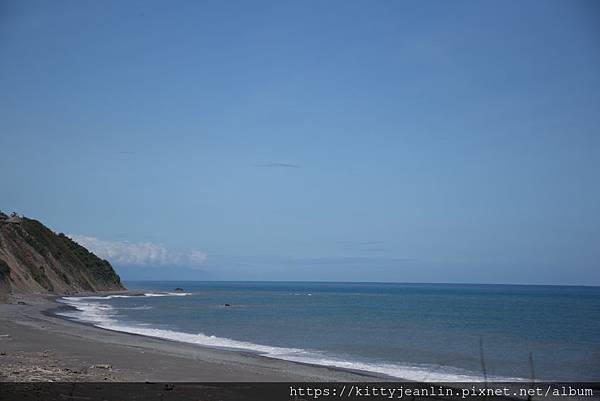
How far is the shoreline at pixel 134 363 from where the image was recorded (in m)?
14.2

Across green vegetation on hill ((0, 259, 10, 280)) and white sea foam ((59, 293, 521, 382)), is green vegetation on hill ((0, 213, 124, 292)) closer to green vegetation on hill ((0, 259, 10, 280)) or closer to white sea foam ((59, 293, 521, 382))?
green vegetation on hill ((0, 259, 10, 280))

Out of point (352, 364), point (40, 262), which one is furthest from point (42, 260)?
point (352, 364)

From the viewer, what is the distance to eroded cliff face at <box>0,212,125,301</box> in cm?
6500

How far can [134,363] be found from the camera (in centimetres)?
1734

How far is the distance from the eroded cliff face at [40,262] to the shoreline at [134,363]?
33.6 meters

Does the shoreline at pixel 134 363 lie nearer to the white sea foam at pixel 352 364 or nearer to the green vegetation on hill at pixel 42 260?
the white sea foam at pixel 352 364

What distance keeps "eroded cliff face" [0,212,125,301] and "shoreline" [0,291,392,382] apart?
110 ft

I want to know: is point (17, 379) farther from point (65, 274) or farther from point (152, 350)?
point (65, 274)

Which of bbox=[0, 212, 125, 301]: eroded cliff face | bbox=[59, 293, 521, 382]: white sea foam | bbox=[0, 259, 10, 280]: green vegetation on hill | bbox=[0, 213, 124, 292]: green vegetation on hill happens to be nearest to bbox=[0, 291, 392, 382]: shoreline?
bbox=[59, 293, 521, 382]: white sea foam

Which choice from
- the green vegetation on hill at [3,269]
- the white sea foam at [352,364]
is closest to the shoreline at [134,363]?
the white sea foam at [352,364]

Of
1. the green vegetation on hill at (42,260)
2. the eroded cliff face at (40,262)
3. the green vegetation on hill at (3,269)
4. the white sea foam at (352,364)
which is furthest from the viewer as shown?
the green vegetation on hill at (42,260)

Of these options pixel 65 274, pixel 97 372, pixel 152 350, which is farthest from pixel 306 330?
pixel 65 274

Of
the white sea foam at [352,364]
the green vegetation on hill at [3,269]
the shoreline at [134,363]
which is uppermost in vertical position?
the green vegetation on hill at [3,269]

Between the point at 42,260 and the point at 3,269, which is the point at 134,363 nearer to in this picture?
the point at 3,269
